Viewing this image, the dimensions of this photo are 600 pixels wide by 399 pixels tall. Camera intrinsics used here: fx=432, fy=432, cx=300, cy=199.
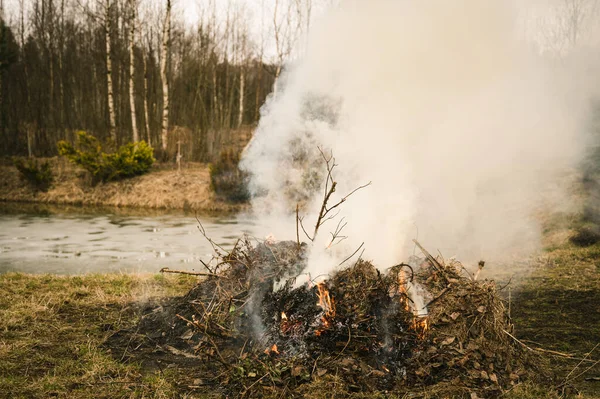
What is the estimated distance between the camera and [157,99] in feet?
99.9

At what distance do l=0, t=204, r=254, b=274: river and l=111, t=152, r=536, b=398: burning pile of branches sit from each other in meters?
4.16

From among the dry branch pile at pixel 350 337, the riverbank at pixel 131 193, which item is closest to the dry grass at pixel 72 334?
the dry branch pile at pixel 350 337

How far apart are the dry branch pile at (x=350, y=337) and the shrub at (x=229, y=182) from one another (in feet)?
45.9

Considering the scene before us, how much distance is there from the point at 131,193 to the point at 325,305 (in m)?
16.9

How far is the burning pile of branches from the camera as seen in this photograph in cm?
374

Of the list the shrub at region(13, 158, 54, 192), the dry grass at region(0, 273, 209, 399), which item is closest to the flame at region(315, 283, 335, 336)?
the dry grass at region(0, 273, 209, 399)

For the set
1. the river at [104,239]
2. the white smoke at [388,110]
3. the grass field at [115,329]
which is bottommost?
the river at [104,239]

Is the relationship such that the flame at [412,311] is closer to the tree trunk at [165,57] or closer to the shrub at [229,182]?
the shrub at [229,182]

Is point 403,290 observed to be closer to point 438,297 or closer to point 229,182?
point 438,297

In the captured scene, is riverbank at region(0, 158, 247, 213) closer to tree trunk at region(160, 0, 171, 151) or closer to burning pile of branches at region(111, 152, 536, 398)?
tree trunk at region(160, 0, 171, 151)

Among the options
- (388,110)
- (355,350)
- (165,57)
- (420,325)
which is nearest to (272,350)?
(355,350)

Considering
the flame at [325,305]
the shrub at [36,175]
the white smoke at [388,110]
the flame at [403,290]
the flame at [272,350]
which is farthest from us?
the shrub at [36,175]

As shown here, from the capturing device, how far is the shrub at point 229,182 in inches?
733

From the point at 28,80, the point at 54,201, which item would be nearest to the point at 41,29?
the point at 28,80
